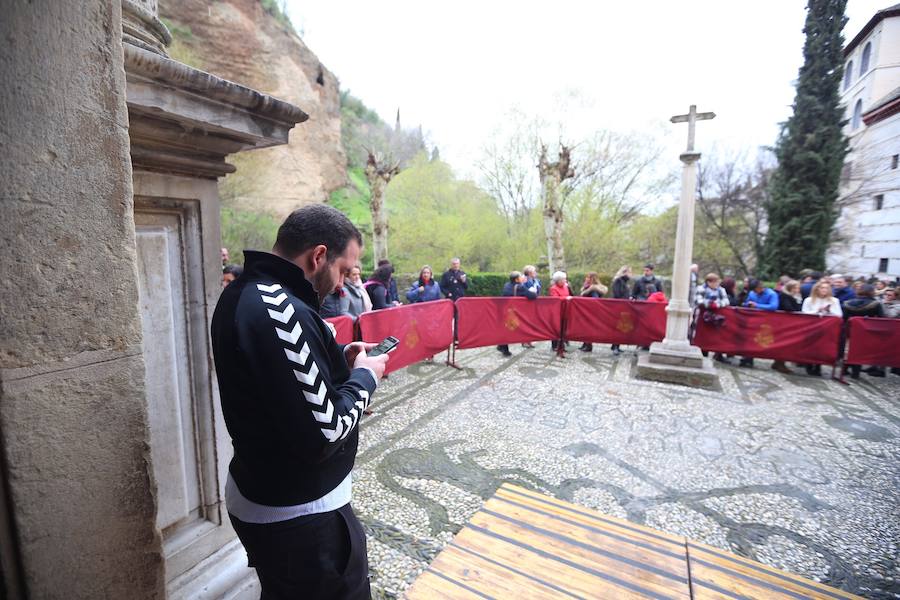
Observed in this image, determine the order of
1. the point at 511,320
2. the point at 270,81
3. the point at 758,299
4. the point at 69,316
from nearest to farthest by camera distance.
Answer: the point at 69,316, the point at 758,299, the point at 511,320, the point at 270,81

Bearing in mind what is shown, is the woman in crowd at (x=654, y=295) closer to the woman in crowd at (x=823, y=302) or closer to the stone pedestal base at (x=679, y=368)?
the stone pedestal base at (x=679, y=368)

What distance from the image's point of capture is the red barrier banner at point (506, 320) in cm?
796

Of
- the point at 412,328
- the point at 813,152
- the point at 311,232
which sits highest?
the point at 813,152

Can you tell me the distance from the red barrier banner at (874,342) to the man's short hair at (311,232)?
9200mm

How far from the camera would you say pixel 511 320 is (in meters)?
8.52

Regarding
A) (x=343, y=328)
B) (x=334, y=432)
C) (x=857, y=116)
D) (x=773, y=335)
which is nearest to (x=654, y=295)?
(x=773, y=335)

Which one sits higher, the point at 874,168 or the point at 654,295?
the point at 874,168

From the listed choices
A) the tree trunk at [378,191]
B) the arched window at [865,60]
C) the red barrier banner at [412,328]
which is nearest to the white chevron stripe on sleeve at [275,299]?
the red barrier banner at [412,328]

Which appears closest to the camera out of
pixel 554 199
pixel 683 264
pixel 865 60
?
pixel 683 264

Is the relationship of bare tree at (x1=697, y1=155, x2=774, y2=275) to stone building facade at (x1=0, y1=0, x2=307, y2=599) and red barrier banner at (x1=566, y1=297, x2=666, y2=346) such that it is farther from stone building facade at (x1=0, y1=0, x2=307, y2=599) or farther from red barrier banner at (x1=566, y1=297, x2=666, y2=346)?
stone building facade at (x1=0, y1=0, x2=307, y2=599)

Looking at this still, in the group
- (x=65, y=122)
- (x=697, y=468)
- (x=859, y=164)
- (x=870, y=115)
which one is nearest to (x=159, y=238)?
(x=65, y=122)

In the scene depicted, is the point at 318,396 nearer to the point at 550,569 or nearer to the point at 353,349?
the point at 353,349

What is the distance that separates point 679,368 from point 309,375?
23.9 feet

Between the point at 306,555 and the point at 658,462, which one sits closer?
the point at 306,555
